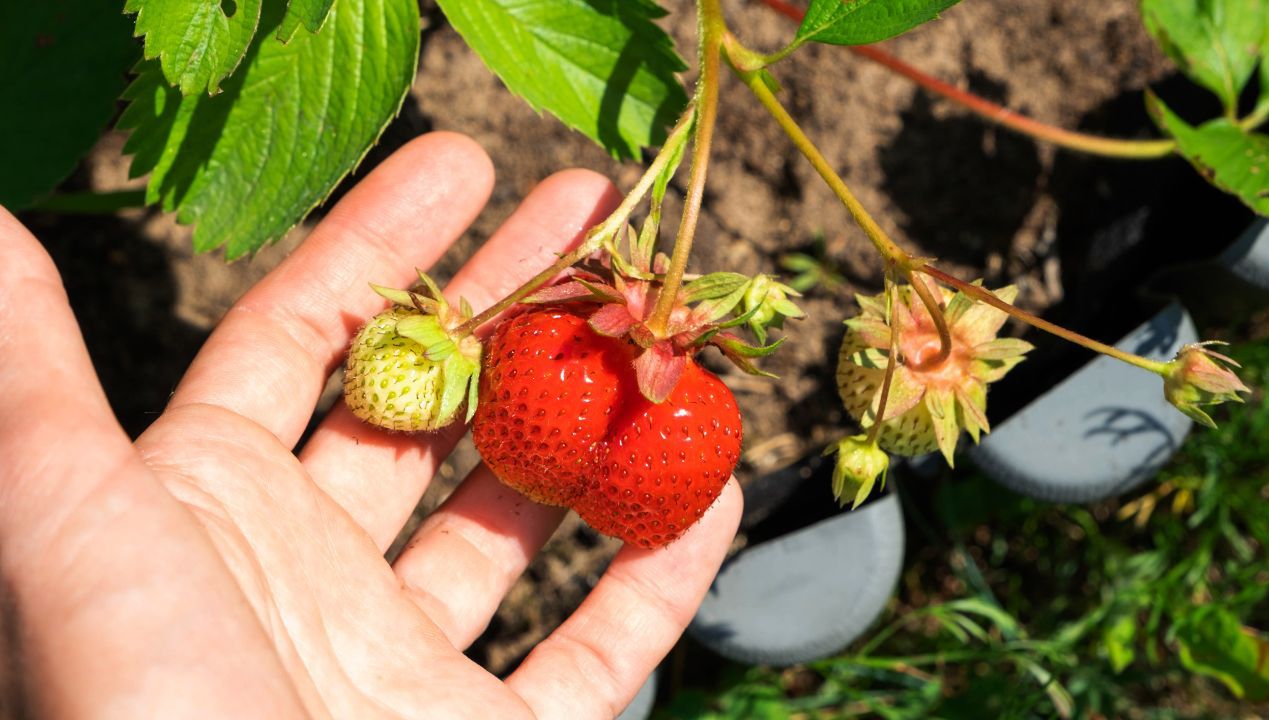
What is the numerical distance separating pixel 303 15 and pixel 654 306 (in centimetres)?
56

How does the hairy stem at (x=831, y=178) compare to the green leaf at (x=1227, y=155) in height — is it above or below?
above

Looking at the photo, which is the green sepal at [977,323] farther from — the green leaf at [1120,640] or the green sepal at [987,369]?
the green leaf at [1120,640]

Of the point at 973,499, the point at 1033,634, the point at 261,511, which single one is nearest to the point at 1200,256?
the point at 973,499

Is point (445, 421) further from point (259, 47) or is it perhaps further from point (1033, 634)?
point (1033, 634)

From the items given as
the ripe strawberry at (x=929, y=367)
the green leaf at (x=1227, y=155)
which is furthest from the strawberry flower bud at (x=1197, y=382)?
the green leaf at (x=1227, y=155)

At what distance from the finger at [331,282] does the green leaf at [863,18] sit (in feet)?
2.34

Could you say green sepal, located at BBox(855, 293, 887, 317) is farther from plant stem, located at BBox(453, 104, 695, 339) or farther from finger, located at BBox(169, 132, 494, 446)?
finger, located at BBox(169, 132, 494, 446)

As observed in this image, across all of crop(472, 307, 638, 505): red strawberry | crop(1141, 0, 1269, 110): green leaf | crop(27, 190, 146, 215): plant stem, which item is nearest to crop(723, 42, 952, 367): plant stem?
crop(472, 307, 638, 505): red strawberry

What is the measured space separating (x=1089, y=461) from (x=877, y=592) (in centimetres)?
51

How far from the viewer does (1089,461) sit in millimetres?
2277

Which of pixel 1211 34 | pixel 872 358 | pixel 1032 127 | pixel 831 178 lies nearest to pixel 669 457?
pixel 872 358

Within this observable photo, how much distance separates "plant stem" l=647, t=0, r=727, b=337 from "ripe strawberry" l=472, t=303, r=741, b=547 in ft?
0.32

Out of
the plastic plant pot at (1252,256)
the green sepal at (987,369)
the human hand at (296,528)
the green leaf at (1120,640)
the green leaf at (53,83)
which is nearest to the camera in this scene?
the human hand at (296,528)

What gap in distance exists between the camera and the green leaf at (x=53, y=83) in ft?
5.91
